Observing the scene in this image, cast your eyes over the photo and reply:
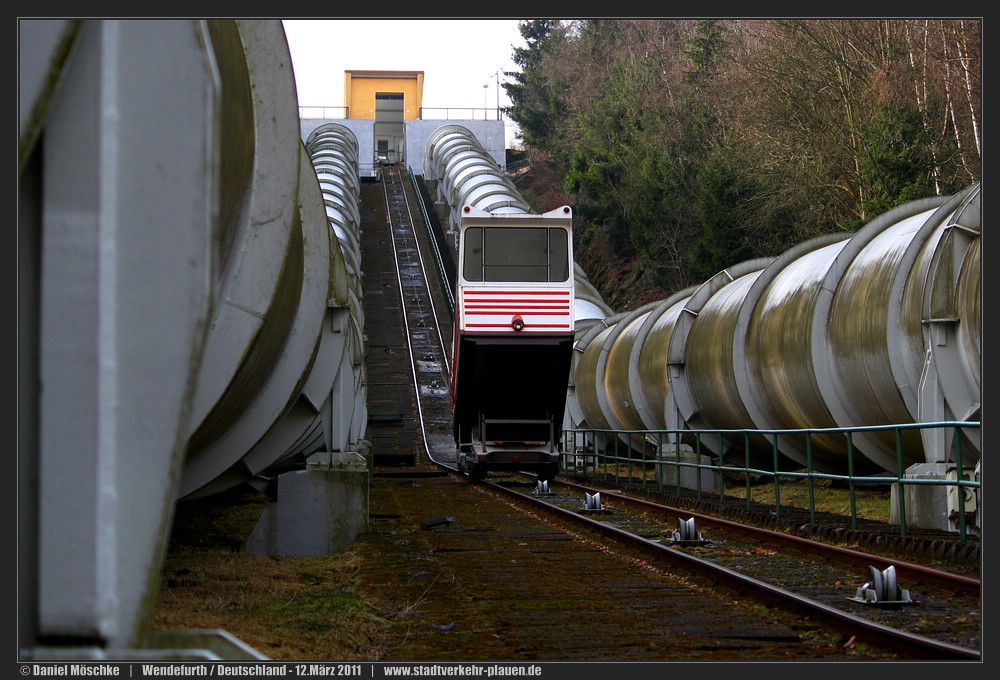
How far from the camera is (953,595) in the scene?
7539mm

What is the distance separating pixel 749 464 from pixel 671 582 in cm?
612

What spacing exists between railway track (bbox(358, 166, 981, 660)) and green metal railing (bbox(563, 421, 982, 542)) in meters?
0.85

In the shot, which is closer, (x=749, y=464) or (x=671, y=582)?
(x=671, y=582)

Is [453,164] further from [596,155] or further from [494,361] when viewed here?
[494,361]

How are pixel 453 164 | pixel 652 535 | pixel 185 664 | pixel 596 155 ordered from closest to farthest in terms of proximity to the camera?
1. pixel 185 664
2. pixel 652 535
3. pixel 596 155
4. pixel 453 164

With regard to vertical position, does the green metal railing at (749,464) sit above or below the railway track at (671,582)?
above

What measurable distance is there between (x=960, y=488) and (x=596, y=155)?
147 feet

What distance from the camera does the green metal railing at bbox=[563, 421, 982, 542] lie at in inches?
377

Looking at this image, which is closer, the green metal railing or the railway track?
the railway track

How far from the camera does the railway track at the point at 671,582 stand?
6.04 metres

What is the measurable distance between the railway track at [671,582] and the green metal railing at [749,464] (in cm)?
85

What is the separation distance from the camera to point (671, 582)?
8.71m

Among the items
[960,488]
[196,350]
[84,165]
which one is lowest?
[960,488]

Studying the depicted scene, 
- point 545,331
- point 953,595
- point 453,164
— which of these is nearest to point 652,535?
point 953,595
